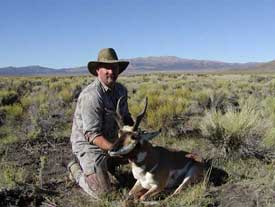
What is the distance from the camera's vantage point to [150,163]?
227 inches

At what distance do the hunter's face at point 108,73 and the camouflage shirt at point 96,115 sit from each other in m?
0.10

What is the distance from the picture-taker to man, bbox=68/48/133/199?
606cm

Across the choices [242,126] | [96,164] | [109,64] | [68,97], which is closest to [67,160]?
[96,164]

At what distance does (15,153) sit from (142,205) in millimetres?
4089

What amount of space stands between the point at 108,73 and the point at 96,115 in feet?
2.05

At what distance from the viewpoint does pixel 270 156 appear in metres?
7.68

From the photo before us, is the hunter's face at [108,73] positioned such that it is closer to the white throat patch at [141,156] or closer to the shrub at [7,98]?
the white throat patch at [141,156]

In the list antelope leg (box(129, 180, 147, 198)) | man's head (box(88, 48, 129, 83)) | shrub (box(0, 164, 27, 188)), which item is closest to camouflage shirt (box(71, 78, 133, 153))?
man's head (box(88, 48, 129, 83))

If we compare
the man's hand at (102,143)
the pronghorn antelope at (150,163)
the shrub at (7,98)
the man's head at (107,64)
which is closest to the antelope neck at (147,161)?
the pronghorn antelope at (150,163)

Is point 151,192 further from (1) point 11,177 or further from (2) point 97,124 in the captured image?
(1) point 11,177

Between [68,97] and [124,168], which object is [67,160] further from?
[68,97]

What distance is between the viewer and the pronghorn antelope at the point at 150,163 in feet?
17.8

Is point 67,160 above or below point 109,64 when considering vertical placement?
below

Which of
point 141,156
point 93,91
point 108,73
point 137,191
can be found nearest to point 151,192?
point 137,191
